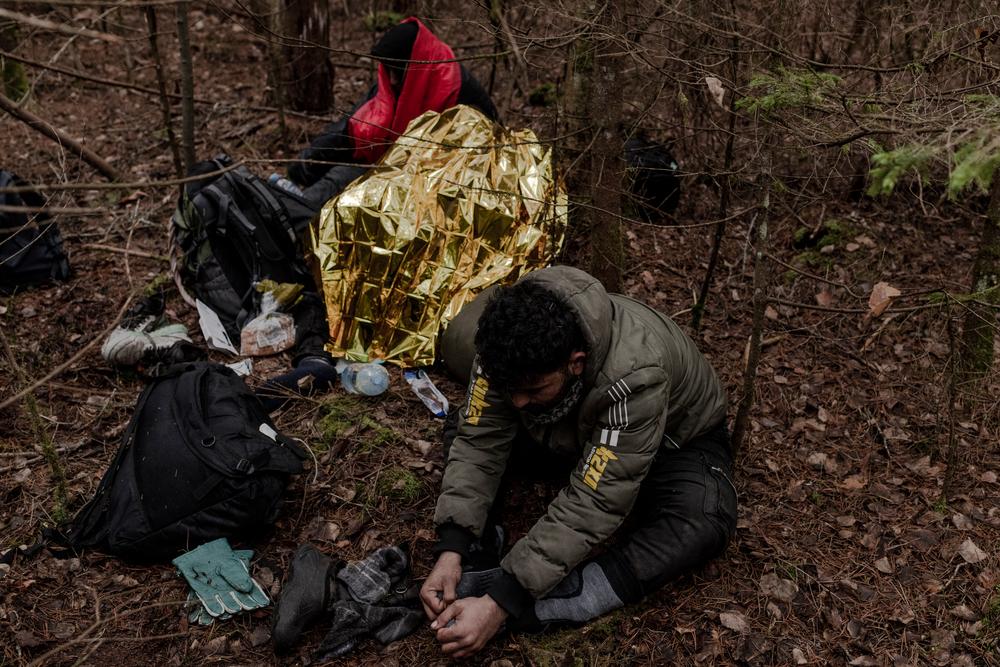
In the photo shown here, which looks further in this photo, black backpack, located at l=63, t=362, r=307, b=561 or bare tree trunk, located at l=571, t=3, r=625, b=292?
bare tree trunk, located at l=571, t=3, r=625, b=292

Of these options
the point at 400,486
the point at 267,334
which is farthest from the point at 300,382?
the point at 400,486

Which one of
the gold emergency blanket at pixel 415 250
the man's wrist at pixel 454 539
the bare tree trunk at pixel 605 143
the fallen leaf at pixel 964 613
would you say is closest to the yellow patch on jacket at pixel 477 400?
the man's wrist at pixel 454 539

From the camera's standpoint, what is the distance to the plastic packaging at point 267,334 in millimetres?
4328

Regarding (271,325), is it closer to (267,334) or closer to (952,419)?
(267,334)

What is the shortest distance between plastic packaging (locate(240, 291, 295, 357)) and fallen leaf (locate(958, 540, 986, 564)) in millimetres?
3617

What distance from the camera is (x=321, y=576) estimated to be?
9.47 ft

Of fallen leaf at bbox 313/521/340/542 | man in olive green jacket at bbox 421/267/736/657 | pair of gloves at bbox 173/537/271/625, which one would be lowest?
fallen leaf at bbox 313/521/340/542

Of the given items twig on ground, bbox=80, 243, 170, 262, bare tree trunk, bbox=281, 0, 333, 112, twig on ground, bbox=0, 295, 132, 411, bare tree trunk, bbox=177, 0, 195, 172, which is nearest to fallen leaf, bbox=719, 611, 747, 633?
twig on ground, bbox=0, 295, 132, 411

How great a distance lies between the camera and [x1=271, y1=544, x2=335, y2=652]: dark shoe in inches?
108

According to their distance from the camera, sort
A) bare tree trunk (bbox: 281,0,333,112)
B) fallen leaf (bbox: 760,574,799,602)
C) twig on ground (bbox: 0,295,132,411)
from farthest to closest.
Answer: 1. bare tree trunk (bbox: 281,0,333,112)
2. fallen leaf (bbox: 760,574,799,602)
3. twig on ground (bbox: 0,295,132,411)

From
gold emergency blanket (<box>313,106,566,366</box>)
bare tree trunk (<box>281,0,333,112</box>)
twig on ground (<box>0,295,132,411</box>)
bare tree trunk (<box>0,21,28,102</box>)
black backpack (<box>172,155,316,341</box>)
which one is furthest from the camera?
bare tree trunk (<box>0,21,28,102</box>)

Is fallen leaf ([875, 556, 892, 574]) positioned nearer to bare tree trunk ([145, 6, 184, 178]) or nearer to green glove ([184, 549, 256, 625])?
green glove ([184, 549, 256, 625])

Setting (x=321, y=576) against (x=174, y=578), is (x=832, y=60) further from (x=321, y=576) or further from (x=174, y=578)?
(x=174, y=578)

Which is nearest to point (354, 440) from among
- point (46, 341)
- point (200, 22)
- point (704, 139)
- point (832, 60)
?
point (46, 341)
